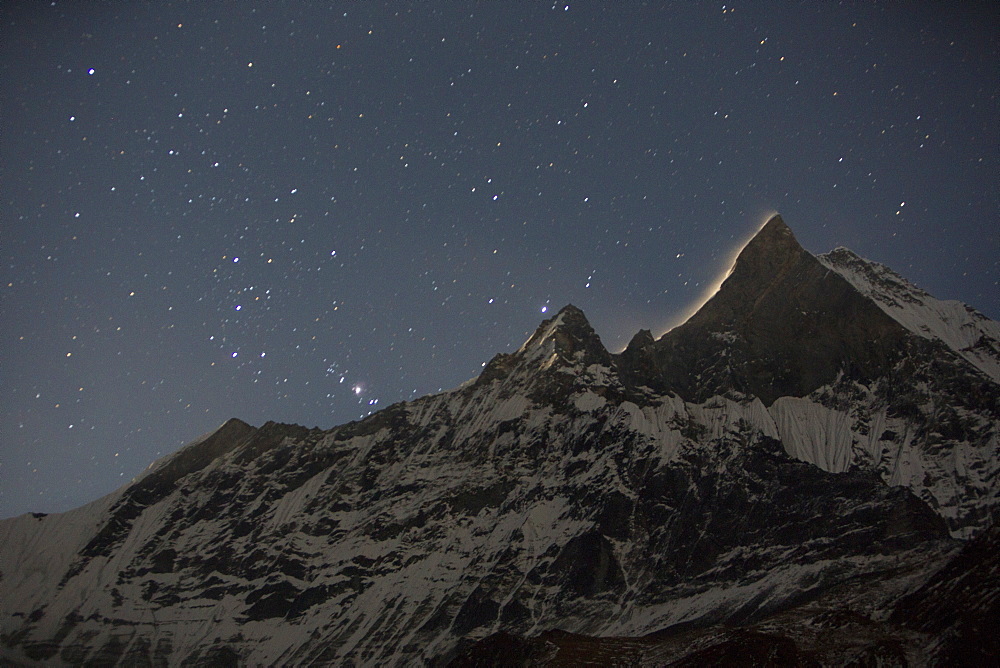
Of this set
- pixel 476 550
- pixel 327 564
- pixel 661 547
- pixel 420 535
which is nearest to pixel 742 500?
pixel 661 547

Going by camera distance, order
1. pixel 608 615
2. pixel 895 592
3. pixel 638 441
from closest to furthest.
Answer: pixel 895 592 < pixel 608 615 < pixel 638 441

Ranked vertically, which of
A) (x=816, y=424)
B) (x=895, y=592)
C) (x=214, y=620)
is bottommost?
(x=895, y=592)

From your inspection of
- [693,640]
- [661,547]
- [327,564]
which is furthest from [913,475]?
[327,564]

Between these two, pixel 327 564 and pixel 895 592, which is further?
pixel 327 564

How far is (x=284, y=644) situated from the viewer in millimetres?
177000

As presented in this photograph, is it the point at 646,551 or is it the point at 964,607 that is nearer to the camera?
the point at 964,607

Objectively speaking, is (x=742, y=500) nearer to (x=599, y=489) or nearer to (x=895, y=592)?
(x=599, y=489)

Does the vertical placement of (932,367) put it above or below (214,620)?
below

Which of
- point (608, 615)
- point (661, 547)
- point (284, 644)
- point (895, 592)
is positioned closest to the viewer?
point (895, 592)

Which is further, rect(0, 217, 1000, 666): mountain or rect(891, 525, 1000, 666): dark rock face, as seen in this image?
rect(0, 217, 1000, 666): mountain

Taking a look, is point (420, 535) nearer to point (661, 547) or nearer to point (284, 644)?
point (284, 644)

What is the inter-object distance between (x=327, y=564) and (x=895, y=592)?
122 m

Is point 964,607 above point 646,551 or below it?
below

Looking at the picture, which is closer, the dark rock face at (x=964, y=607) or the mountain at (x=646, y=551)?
the dark rock face at (x=964, y=607)
